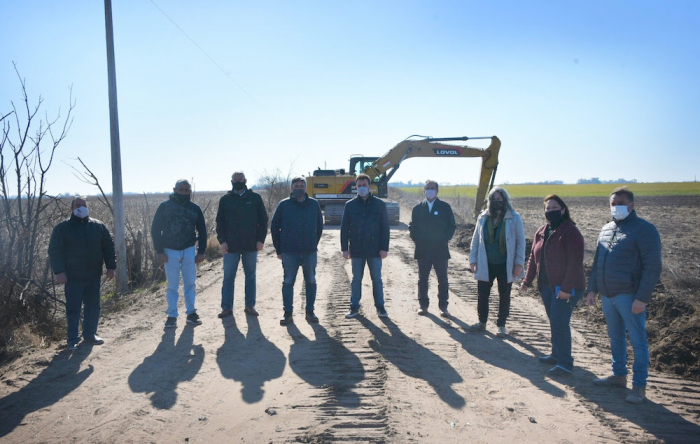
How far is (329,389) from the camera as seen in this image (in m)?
4.26

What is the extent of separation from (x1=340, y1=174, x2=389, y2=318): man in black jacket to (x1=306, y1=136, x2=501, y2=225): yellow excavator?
10109 millimetres

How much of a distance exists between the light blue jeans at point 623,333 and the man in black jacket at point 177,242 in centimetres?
483

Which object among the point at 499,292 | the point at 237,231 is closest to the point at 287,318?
the point at 237,231

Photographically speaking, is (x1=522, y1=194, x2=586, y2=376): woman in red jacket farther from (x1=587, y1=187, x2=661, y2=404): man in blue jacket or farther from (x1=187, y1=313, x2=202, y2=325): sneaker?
(x1=187, y1=313, x2=202, y2=325): sneaker

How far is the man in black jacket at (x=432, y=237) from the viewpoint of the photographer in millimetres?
6680

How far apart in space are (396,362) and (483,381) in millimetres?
874

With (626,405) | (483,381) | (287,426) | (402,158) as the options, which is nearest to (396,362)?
(483,381)

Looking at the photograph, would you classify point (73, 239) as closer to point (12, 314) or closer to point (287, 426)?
point (12, 314)

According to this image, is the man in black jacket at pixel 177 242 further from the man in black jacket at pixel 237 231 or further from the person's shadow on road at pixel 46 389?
the person's shadow on road at pixel 46 389

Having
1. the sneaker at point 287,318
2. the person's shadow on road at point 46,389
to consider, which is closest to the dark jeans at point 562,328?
the sneaker at point 287,318

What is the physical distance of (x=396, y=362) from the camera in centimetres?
489

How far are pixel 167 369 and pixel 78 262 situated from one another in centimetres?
175

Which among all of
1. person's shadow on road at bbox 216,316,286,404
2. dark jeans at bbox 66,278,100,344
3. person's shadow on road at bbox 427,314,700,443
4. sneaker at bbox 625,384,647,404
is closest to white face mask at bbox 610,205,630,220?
sneaker at bbox 625,384,647,404

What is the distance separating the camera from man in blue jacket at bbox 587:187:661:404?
12.8 ft
